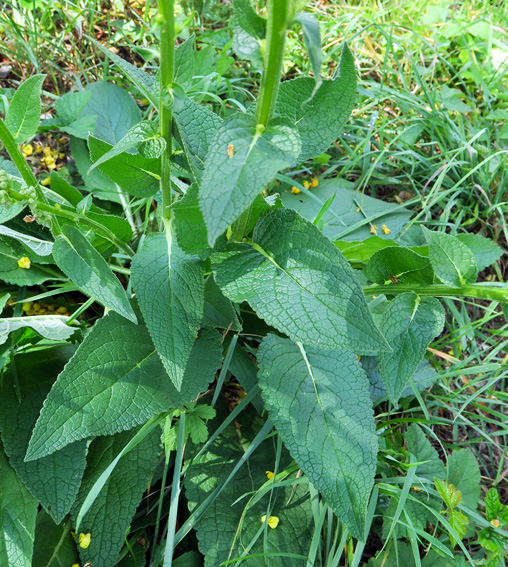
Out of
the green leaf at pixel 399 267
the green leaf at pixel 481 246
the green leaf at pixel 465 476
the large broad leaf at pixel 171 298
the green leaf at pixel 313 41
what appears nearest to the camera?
the green leaf at pixel 313 41

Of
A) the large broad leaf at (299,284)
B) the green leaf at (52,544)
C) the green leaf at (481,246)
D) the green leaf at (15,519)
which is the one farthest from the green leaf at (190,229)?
the green leaf at (481,246)

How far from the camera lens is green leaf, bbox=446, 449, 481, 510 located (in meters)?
1.77

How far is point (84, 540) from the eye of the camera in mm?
1564

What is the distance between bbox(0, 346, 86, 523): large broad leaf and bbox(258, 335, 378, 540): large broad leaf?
0.62m

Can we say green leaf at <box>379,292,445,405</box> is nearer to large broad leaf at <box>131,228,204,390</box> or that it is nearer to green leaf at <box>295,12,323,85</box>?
large broad leaf at <box>131,228,204,390</box>

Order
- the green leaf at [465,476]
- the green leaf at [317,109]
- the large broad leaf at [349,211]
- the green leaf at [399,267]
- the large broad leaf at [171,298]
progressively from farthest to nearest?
the large broad leaf at [349,211]
the green leaf at [465,476]
the green leaf at [399,267]
the green leaf at [317,109]
the large broad leaf at [171,298]

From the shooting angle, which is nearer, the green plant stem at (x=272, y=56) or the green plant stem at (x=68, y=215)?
the green plant stem at (x=272, y=56)

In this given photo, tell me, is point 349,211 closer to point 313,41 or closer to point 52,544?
point 313,41

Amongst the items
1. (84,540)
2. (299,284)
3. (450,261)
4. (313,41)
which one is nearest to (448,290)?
(450,261)

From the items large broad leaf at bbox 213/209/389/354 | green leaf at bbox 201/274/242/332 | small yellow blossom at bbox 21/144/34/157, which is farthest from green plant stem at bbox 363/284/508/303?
small yellow blossom at bbox 21/144/34/157

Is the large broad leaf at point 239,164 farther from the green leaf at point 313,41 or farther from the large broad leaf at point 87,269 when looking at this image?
the large broad leaf at point 87,269

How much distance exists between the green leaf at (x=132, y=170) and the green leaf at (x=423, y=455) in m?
1.23

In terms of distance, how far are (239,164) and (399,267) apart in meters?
0.75

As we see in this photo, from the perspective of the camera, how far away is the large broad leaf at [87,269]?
132 cm
